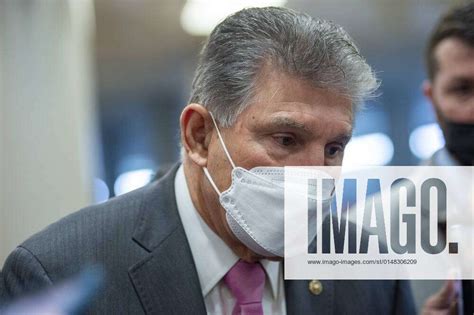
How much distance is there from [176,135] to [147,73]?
0.19 metres

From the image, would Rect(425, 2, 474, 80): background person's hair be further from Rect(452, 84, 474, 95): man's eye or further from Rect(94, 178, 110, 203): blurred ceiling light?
→ Rect(94, 178, 110, 203): blurred ceiling light

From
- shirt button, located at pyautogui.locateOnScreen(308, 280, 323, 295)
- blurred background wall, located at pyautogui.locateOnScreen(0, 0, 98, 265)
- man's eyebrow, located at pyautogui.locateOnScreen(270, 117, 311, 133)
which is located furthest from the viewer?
blurred background wall, located at pyautogui.locateOnScreen(0, 0, 98, 265)

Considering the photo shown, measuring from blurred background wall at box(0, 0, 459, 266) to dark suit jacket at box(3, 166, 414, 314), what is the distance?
0.10 meters

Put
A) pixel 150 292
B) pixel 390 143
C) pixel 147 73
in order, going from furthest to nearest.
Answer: pixel 147 73 < pixel 390 143 < pixel 150 292

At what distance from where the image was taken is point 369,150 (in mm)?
1171

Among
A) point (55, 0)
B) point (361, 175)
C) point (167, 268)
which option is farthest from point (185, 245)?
point (55, 0)

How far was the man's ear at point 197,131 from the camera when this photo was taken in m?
1.09

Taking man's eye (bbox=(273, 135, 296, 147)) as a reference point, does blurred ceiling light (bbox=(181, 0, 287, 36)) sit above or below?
above

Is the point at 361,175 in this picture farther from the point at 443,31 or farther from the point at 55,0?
the point at 55,0

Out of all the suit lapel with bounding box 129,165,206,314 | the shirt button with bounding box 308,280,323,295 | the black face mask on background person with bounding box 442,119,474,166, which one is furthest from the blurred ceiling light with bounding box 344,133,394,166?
the suit lapel with bounding box 129,165,206,314

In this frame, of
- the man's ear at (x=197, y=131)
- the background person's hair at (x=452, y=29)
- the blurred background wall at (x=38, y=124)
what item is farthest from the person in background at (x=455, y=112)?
the blurred background wall at (x=38, y=124)

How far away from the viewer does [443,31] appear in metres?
1.22

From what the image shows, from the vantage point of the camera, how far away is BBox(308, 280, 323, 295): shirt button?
113 cm

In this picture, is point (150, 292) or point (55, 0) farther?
point (55, 0)
